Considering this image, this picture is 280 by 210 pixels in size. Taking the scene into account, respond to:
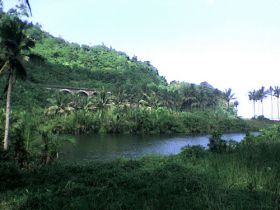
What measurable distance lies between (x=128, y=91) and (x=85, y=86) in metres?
19.8

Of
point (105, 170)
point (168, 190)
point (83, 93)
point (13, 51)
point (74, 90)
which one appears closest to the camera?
point (168, 190)

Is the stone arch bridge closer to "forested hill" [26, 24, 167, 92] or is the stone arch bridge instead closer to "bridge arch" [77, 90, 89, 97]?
"bridge arch" [77, 90, 89, 97]

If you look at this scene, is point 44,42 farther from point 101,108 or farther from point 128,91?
point 101,108

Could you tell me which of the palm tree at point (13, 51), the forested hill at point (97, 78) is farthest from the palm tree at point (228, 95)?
the palm tree at point (13, 51)

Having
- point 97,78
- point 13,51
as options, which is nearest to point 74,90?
point 97,78

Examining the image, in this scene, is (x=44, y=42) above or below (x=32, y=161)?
above

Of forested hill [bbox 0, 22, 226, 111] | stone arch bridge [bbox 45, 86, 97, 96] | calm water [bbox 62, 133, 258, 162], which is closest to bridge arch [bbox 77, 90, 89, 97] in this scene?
stone arch bridge [bbox 45, 86, 97, 96]

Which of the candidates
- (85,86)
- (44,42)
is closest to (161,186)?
(85,86)

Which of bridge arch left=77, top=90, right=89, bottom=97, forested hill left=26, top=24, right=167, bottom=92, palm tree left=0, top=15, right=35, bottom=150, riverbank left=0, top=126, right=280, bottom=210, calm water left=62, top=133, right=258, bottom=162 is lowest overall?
calm water left=62, top=133, right=258, bottom=162

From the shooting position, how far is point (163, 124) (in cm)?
11112

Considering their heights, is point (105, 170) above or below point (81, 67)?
below

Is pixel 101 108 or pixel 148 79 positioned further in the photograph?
pixel 148 79

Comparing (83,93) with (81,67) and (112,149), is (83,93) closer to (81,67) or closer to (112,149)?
(81,67)

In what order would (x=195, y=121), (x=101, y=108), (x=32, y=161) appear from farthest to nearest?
(x=195, y=121) → (x=101, y=108) → (x=32, y=161)
